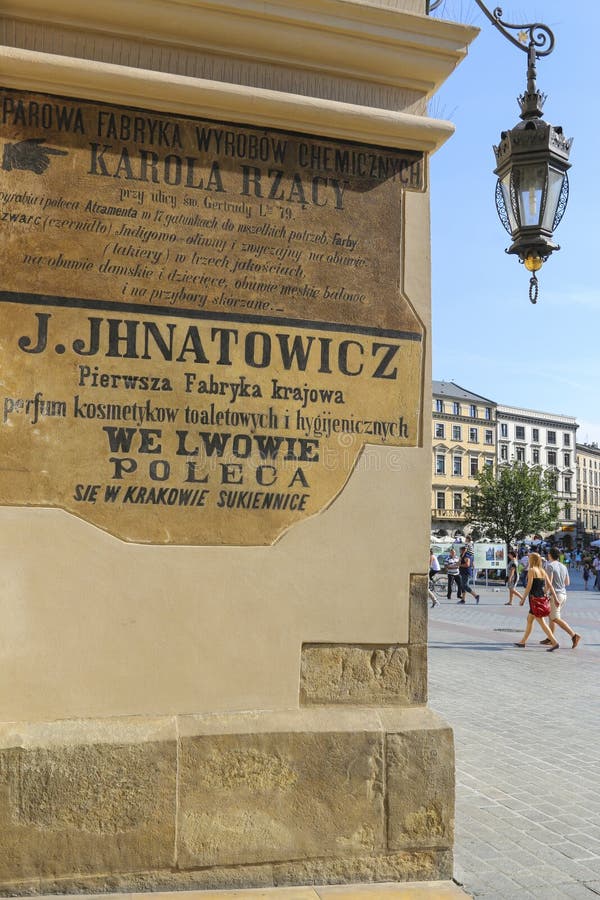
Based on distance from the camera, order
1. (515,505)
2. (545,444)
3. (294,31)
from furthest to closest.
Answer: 1. (545,444)
2. (515,505)
3. (294,31)

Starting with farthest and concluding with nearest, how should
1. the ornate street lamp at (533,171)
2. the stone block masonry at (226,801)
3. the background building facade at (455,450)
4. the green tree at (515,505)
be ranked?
the background building facade at (455,450), the green tree at (515,505), the ornate street lamp at (533,171), the stone block masonry at (226,801)

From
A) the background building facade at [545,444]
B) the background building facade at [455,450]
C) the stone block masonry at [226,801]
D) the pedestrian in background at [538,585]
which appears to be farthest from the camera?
the background building facade at [545,444]

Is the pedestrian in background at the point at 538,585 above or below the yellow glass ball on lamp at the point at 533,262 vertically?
below

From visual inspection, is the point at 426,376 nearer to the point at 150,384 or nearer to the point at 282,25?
the point at 150,384

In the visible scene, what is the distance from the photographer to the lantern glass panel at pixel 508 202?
5.95m


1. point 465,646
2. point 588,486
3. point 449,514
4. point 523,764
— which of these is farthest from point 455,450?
point 523,764

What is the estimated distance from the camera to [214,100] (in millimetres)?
3762

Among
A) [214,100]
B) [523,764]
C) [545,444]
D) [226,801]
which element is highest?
[545,444]

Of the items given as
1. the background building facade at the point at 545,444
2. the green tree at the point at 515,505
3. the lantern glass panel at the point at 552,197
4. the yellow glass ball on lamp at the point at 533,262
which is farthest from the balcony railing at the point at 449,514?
the lantern glass panel at the point at 552,197

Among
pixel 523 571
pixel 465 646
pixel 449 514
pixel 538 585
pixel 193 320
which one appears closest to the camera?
pixel 193 320

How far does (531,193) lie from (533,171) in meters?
0.15

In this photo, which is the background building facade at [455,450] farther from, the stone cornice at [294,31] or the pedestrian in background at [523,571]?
the stone cornice at [294,31]

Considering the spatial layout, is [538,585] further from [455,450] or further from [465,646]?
[455,450]

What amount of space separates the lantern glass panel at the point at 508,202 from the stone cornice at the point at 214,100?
207cm
